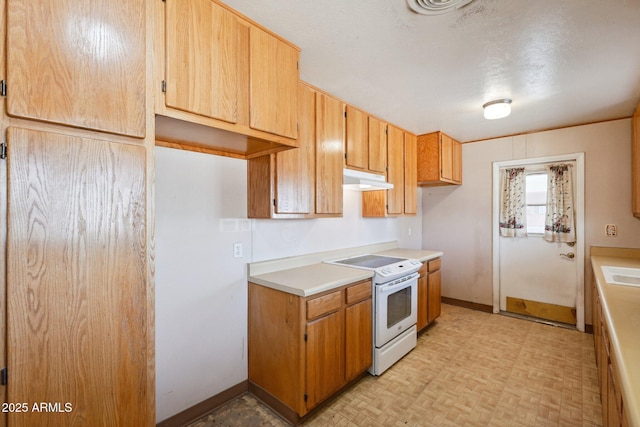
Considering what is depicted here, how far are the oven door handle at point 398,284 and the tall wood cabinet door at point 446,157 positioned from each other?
1.50 m

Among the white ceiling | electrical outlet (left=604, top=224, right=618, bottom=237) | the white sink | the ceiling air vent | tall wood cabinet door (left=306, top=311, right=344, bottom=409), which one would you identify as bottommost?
tall wood cabinet door (left=306, top=311, right=344, bottom=409)

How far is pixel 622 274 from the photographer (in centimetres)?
241

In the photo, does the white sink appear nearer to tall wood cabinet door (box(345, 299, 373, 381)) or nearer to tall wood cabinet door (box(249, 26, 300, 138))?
tall wood cabinet door (box(345, 299, 373, 381))

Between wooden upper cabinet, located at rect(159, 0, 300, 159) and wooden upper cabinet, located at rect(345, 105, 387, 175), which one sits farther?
wooden upper cabinet, located at rect(345, 105, 387, 175)

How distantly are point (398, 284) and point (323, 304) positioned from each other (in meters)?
0.92

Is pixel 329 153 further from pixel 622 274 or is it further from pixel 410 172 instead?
pixel 622 274

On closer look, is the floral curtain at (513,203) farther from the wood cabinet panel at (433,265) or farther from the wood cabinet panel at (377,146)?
the wood cabinet panel at (377,146)

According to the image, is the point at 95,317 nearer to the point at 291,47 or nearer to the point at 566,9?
the point at 291,47

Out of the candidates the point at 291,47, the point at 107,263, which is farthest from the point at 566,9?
the point at 107,263

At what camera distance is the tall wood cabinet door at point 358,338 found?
219cm

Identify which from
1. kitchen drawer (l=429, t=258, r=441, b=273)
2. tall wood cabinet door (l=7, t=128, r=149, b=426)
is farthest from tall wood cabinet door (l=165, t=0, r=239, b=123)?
kitchen drawer (l=429, t=258, r=441, b=273)

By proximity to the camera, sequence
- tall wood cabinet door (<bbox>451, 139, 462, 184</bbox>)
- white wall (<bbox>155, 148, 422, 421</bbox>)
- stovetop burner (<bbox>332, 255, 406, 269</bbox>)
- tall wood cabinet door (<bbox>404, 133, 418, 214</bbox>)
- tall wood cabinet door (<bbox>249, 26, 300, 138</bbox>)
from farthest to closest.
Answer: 1. tall wood cabinet door (<bbox>451, 139, 462, 184</bbox>)
2. tall wood cabinet door (<bbox>404, 133, 418, 214</bbox>)
3. stovetop burner (<bbox>332, 255, 406, 269</bbox>)
4. white wall (<bbox>155, 148, 422, 421</bbox>)
5. tall wood cabinet door (<bbox>249, 26, 300, 138</bbox>)

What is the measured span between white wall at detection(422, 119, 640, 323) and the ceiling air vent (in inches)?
117

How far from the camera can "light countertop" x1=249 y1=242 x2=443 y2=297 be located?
1.95 m
